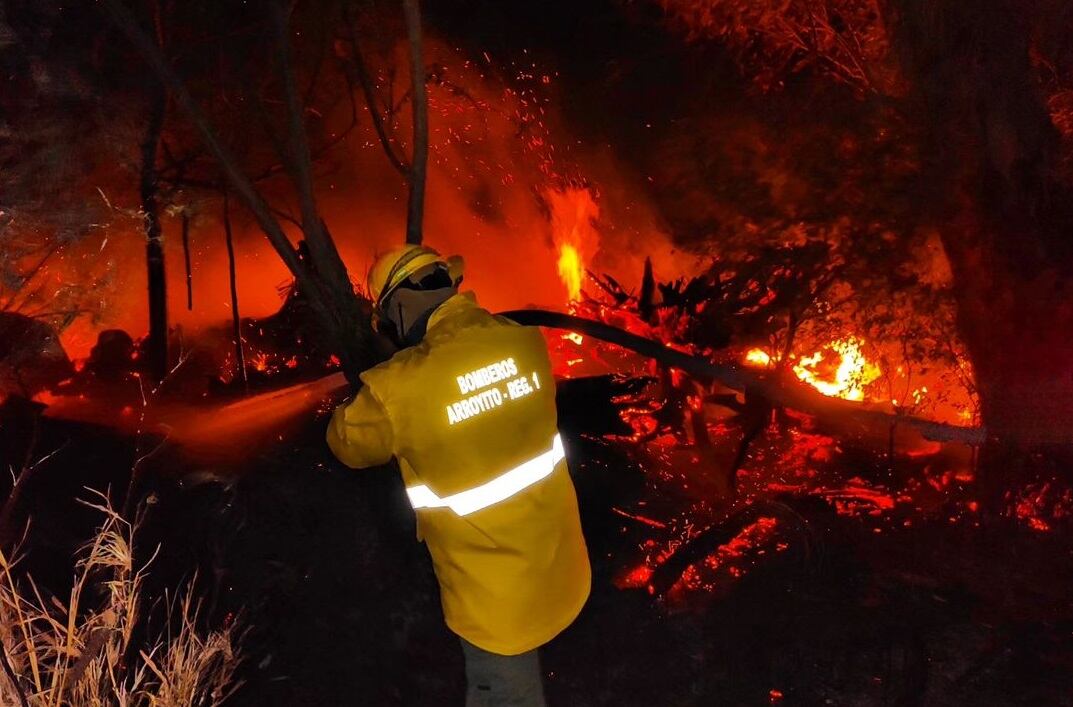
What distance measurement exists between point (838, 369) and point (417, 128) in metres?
3.61

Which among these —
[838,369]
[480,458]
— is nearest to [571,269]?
[838,369]

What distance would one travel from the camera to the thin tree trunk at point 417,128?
3.68 meters

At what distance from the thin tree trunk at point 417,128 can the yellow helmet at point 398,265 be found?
129 cm

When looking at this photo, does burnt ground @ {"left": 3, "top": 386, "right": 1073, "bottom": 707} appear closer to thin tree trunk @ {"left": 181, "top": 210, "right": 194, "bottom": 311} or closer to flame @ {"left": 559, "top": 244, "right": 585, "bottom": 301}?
flame @ {"left": 559, "top": 244, "right": 585, "bottom": 301}

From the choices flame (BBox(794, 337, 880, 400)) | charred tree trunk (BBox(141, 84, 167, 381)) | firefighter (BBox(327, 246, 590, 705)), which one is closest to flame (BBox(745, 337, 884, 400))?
flame (BBox(794, 337, 880, 400))

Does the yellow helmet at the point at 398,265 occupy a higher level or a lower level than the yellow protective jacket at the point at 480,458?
higher

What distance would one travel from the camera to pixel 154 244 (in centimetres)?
802

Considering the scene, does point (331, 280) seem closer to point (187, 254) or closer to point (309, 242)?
point (309, 242)

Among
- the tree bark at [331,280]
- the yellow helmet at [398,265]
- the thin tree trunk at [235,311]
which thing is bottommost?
the thin tree trunk at [235,311]

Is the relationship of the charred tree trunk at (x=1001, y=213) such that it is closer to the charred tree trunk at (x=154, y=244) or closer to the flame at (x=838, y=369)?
the flame at (x=838, y=369)

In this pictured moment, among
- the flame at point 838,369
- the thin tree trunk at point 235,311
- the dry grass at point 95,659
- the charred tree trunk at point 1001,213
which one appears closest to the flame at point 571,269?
the flame at point 838,369

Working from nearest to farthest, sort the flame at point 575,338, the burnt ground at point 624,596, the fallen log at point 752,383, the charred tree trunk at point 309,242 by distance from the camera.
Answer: the burnt ground at point 624,596 → the charred tree trunk at point 309,242 → the fallen log at point 752,383 → the flame at point 575,338

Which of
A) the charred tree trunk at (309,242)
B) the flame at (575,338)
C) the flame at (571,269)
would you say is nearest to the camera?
the charred tree trunk at (309,242)

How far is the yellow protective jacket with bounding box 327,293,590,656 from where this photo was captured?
84.1 inches
